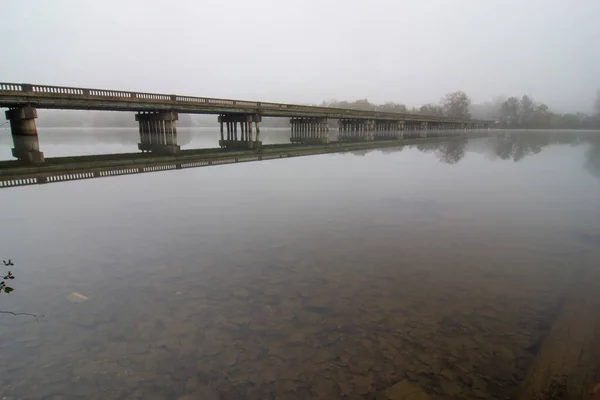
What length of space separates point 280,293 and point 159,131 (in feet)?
124

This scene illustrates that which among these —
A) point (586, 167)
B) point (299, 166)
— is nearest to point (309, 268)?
point (299, 166)

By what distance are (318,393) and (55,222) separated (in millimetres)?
10205

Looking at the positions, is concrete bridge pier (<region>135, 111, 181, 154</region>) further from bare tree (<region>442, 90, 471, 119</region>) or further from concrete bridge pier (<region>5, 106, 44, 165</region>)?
bare tree (<region>442, 90, 471, 119</region>)

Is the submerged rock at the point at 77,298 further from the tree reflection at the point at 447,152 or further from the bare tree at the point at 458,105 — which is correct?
the bare tree at the point at 458,105

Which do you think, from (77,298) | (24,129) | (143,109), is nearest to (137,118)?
(143,109)

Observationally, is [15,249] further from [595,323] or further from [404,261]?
[595,323]

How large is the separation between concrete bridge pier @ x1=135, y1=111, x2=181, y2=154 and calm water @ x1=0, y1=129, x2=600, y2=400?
A: 72.3 ft

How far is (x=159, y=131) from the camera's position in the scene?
38.6m

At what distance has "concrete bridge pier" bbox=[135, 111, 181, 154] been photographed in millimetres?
34775

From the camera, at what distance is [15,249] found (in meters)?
Answer: 7.94

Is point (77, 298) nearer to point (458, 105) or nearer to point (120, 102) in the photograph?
point (120, 102)

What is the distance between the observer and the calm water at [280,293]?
4102 mm

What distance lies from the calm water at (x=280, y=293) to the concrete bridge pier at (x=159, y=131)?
22029 millimetres

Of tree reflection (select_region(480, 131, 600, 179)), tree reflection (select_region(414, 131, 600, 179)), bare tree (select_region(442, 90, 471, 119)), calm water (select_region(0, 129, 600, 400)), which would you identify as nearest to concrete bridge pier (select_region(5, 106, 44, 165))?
calm water (select_region(0, 129, 600, 400))
